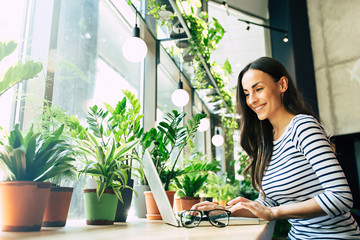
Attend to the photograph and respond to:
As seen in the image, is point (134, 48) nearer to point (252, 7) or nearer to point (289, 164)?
Result: point (289, 164)

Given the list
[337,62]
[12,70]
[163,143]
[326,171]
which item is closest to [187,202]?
[163,143]

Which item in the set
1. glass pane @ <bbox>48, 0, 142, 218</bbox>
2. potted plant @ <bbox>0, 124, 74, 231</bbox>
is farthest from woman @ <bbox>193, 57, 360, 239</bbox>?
glass pane @ <bbox>48, 0, 142, 218</bbox>

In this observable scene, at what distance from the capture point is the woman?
4.05 ft

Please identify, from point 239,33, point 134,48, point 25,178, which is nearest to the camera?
point 25,178

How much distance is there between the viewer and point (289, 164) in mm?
1510

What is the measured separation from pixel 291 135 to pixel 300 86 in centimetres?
388

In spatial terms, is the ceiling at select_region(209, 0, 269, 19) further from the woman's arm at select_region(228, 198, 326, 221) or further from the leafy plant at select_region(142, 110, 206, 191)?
the woman's arm at select_region(228, 198, 326, 221)

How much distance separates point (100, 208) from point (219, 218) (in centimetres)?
60

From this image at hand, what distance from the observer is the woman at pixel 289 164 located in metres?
1.23

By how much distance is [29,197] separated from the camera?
44.7 inches

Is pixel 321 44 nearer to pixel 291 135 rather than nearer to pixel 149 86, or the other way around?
pixel 149 86

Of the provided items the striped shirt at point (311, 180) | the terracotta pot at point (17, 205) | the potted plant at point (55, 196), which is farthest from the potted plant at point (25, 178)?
the striped shirt at point (311, 180)

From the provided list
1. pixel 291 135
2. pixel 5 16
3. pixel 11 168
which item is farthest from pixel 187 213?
pixel 5 16

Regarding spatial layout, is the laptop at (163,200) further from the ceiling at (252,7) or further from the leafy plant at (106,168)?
the ceiling at (252,7)
